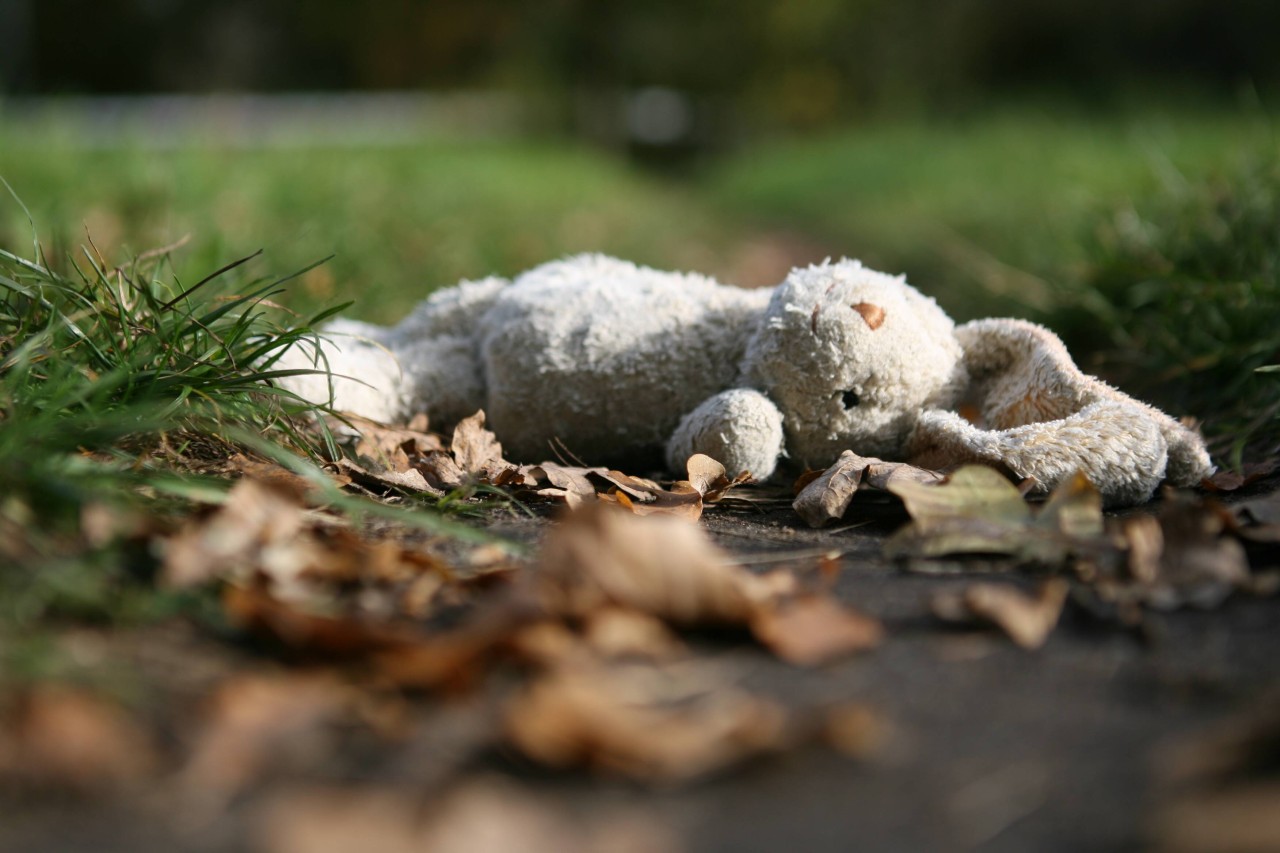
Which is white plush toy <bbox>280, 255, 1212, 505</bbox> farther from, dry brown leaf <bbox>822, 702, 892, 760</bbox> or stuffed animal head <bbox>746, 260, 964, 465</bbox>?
dry brown leaf <bbox>822, 702, 892, 760</bbox>

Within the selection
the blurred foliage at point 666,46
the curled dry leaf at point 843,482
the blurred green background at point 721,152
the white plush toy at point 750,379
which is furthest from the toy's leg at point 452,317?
the blurred foliage at point 666,46

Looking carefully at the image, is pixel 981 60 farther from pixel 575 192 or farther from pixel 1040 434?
pixel 1040 434

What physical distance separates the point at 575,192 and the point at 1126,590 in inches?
327

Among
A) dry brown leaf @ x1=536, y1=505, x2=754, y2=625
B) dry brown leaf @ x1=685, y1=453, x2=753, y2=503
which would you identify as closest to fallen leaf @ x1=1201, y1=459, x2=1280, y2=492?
dry brown leaf @ x1=685, y1=453, x2=753, y2=503

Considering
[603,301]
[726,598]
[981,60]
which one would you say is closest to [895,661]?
[726,598]

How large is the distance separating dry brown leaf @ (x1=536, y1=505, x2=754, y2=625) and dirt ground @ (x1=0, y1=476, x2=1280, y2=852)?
58mm

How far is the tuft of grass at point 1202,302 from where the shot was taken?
102 inches

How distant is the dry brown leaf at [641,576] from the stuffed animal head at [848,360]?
2.73 ft

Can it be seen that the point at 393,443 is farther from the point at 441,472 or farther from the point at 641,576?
the point at 641,576

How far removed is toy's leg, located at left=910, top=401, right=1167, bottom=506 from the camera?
1.85 m

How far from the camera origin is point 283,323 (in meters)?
2.23

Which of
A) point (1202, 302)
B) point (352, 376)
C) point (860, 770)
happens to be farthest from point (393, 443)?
point (1202, 302)

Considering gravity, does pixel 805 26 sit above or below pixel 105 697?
above

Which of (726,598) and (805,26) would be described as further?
(805,26)
